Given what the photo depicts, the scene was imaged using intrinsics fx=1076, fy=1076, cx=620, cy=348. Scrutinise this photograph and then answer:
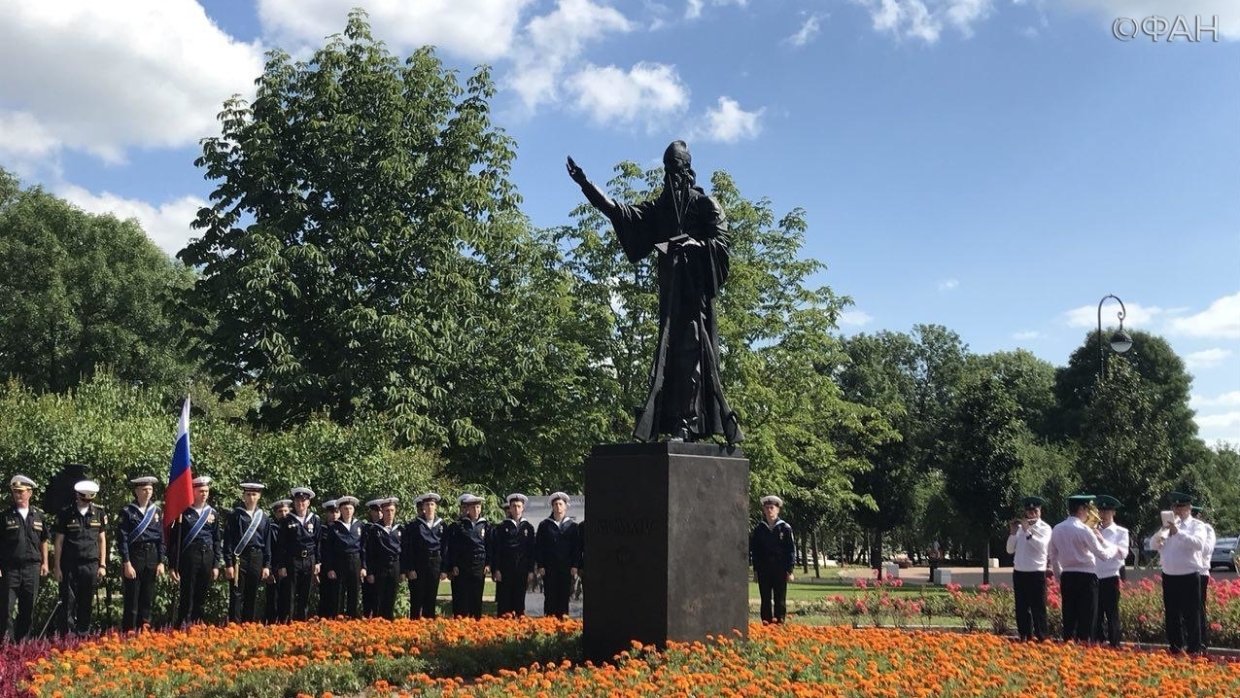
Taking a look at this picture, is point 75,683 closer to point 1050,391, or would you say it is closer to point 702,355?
point 702,355

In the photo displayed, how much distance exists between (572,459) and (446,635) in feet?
47.4

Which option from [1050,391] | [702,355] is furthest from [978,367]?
[702,355]

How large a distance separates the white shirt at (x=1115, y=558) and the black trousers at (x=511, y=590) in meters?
7.26

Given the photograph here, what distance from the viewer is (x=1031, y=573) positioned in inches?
519

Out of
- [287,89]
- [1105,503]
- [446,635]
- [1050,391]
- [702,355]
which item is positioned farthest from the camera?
[1050,391]

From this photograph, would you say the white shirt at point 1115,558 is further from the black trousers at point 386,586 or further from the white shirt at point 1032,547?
the black trousers at point 386,586

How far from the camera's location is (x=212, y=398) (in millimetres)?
40062

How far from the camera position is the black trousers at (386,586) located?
47.5 feet

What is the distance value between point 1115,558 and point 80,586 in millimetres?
12357

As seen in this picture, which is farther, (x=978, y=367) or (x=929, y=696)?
(x=978, y=367)

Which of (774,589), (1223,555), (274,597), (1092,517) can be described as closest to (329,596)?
(274,597)

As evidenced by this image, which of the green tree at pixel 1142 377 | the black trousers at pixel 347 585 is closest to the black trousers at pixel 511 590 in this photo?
the black trousers at pixel 347 585

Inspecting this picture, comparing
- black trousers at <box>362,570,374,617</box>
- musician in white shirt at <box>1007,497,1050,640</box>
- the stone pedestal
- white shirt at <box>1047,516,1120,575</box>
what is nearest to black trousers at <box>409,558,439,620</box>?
black trousers at <box>362,570,374,617</box>

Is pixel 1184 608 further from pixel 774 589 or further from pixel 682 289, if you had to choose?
pixel 682 289
